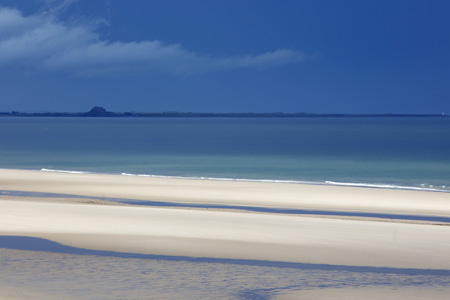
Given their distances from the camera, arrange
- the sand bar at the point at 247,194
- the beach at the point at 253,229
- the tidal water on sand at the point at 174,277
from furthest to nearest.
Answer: the sand bar at the point at 247,194 → the beach at the point at 253,229 → the tidal water on sand at the point at 174,277

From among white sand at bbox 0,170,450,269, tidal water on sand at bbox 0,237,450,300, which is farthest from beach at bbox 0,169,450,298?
tidal water on sand at bbox 0,237,450,300

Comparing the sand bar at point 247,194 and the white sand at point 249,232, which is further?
the sand bar at point 247,194

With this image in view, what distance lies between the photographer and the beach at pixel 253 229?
12242 millimetres

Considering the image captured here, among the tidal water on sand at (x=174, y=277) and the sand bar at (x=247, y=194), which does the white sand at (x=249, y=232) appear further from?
the tidal water on sand at (x=174, y=277)


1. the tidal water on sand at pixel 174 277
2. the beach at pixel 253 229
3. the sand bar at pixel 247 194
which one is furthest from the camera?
the sand bar at pixel 247 194

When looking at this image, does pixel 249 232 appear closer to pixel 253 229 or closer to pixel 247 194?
pixel 253 229

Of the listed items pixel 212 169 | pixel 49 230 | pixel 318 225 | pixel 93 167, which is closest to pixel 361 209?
pixel 318 225

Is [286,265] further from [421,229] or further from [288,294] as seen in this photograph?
[421,229]

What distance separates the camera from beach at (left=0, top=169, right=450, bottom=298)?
12.2 metres

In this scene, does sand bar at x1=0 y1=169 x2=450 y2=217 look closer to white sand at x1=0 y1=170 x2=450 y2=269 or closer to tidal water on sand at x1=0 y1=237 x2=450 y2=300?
white sand at x1=0 y1=170 x2=450 y2=269

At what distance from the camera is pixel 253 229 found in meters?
15.3

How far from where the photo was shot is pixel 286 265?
11227mm

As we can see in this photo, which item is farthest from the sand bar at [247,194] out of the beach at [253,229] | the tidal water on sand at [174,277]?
the tidal water on sand at [174,277]

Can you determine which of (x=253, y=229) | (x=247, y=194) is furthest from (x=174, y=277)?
(x=247, y=194)
